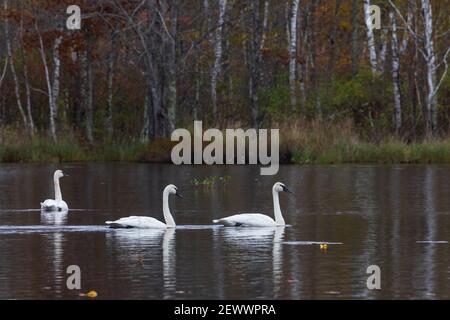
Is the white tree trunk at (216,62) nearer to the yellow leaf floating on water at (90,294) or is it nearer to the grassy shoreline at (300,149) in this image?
the grassy shoreline at (300,149)

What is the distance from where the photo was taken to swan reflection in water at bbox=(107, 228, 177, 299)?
1596 centimetres

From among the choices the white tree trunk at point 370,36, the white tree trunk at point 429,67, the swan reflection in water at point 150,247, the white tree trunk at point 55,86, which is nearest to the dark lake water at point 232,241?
the swan reflection in water at point 150,247

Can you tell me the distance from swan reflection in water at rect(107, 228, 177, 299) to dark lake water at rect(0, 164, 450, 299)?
2 cm

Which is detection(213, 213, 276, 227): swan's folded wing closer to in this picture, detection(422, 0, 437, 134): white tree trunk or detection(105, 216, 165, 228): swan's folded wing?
detection(105, 216, 165, 228): swan's folded wing

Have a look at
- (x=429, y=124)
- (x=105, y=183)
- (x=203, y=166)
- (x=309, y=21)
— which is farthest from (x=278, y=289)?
(x=309, y=21)

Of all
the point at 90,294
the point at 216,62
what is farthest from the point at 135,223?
the point at 216,62

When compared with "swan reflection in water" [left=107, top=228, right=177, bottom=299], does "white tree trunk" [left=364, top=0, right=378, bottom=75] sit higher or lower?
higher

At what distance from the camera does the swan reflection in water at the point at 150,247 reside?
16.0m

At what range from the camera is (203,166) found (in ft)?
131

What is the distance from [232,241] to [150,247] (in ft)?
4.64

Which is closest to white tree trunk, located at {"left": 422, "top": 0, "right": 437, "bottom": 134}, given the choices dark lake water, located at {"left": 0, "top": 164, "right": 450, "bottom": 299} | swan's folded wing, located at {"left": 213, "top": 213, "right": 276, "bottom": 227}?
dark lake water, located at {"left": 0, "top": 164, "right": 450, "bottom": 299}

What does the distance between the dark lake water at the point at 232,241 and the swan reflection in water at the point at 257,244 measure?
21mm
